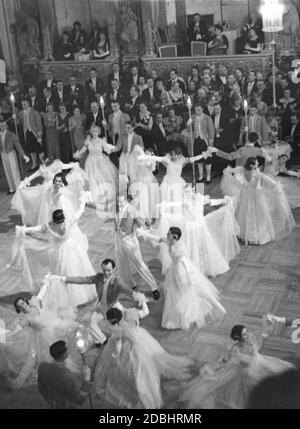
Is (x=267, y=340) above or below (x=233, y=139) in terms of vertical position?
below

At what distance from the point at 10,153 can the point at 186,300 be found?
18.2 feet

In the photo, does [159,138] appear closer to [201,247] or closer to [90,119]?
[90,119]

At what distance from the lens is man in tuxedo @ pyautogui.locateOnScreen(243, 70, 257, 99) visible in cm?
1277

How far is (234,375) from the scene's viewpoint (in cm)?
582

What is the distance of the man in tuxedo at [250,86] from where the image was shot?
12.8 m

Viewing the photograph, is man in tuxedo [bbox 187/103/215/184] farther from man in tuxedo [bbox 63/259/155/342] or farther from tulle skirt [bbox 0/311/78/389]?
tulle skirt [bbox 0/311/78/389]

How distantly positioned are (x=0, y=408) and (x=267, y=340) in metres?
2.83

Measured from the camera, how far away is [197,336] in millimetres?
7164

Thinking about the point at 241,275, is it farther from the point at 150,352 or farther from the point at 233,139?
the point at 233,139

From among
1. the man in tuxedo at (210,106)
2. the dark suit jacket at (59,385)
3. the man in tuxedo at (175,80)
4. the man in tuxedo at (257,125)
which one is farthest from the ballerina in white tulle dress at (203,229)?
the man in tuxedo at (175,80)

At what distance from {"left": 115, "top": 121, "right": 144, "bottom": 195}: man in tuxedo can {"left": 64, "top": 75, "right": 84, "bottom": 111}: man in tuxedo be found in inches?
109

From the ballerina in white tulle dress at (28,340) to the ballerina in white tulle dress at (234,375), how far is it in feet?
4.41

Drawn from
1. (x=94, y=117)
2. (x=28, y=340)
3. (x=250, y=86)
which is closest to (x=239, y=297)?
(x=28, y=340)

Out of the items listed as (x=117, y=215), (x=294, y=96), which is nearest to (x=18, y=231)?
(x=117, y=215)
